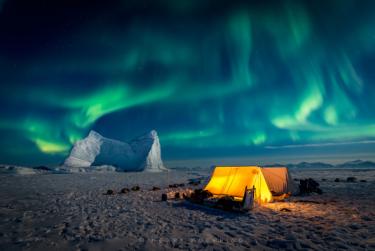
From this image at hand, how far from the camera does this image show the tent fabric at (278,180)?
17.2 m

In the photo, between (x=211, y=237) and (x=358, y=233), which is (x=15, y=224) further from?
(x=358, y=233)

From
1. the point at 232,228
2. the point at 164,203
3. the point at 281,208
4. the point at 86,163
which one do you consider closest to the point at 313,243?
the point at 232,228

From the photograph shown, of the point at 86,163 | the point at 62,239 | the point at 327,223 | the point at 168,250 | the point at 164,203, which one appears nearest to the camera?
the point at 168,250

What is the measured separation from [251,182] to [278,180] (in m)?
3.97

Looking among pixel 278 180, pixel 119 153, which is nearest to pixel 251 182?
pixel 278 180

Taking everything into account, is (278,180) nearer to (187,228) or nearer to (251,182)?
(251,182)

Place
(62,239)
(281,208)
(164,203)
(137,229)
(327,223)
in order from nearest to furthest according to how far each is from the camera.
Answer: (62,239), (137,229), (327,223), (281,208), (164,203)

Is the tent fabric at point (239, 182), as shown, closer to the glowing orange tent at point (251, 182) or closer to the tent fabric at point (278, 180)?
the glowing orange tent at point (251, 182)

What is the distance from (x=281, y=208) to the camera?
42.4 feet

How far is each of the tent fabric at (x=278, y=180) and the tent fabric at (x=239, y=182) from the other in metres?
1.86

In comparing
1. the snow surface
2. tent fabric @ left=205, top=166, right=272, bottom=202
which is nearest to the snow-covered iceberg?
tent fabric @ left=205, top=166, right=272, bottom=202

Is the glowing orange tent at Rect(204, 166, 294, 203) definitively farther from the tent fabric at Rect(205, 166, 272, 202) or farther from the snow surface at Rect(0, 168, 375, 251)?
the snow surface at Rect(0, 168, 375, 251)

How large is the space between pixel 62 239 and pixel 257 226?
6.94 metres

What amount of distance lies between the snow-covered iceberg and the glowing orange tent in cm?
7013
